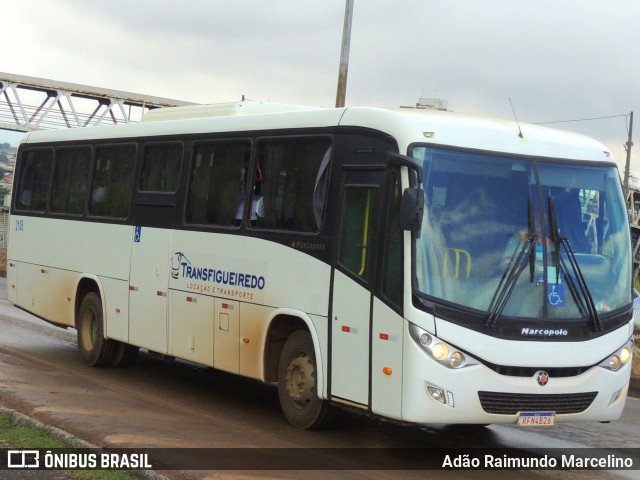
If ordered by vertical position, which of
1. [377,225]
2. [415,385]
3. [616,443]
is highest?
[377,225]

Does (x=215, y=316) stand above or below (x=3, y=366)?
above

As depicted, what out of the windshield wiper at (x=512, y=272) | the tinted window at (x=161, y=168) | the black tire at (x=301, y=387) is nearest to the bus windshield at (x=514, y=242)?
the windshield wiper at (x=512, y=272)

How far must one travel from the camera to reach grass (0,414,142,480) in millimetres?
8181

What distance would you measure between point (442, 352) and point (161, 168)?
589 centimetres

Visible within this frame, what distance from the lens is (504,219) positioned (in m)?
9.52

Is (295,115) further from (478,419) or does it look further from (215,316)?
(478,419)

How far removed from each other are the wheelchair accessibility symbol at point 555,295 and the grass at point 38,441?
370 centimetres

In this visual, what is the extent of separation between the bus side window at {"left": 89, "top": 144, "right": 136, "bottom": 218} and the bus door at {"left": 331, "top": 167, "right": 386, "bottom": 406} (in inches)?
196

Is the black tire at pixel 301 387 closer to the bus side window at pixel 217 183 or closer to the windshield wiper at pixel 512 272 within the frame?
the bus side window at pixel 217 183

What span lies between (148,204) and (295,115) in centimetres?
327

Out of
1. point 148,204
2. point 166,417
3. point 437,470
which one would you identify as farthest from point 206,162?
point 437,470

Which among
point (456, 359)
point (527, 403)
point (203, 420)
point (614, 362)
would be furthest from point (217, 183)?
point (614, 362)

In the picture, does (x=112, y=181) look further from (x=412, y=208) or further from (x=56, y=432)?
(x=412, y=208)

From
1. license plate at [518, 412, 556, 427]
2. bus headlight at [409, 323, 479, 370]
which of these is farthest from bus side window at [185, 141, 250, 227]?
license plate at [518, 412, 556, 427]
